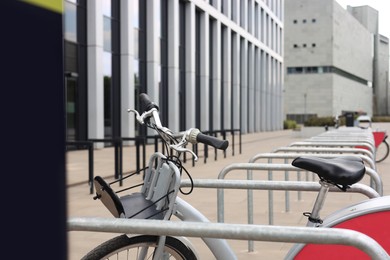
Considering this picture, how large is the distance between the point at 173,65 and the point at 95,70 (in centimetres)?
665

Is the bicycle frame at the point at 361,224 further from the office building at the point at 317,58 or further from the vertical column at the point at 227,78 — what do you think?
the office building at the point at 317,58

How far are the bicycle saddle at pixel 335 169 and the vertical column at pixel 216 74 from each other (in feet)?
95.4

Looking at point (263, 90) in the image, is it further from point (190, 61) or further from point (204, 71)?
point (190, 61)

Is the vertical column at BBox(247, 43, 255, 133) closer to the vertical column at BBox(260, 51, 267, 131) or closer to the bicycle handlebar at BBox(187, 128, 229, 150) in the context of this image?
the vertical column at BBox(260, 51, 267, 131)

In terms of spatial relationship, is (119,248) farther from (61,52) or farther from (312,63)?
(312,63)

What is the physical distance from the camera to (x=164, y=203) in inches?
97.9

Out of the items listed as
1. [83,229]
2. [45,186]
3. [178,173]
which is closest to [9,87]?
[45,186]

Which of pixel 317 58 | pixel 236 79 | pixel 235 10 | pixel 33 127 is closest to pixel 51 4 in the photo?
pixel 33 127

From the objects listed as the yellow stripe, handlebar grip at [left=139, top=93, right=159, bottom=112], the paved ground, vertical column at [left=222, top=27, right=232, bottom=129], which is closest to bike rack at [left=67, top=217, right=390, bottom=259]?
the yellow stripe

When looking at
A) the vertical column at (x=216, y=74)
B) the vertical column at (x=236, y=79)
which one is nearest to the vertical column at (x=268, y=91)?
the vertical column at (x=236, y=79)

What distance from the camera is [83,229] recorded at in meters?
1.84

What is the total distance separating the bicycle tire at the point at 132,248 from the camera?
7.60ft

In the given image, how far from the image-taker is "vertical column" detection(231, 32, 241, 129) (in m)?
36.3

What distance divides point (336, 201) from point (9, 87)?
23.6ft
